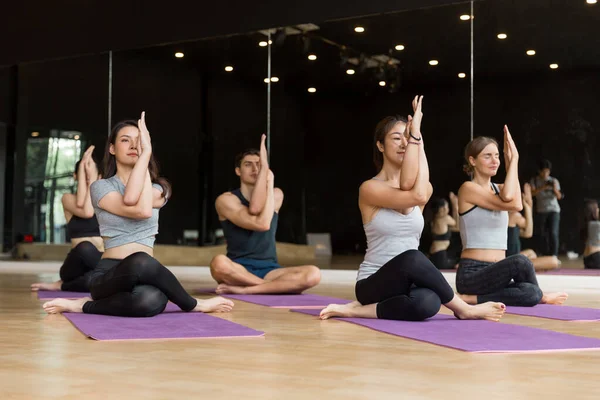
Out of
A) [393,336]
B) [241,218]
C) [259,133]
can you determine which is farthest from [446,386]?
[259,133]

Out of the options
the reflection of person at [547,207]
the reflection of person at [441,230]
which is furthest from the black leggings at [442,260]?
the reflection of person at [547,207]

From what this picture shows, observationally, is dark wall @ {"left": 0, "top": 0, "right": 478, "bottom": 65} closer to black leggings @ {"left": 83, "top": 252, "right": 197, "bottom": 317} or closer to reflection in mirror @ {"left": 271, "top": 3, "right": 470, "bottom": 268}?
reflection in mirror @ {"left": 271, "top": 3, "right": 470, "bottom": 268}

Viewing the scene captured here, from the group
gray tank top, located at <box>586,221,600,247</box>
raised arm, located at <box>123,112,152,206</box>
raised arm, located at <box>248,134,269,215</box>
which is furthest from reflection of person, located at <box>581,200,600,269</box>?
raised arm, located at <box>123,112,152,206</box>

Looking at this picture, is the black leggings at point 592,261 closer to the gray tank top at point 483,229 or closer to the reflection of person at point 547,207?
the reflection of person at point 547,207

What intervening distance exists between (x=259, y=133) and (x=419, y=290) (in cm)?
468

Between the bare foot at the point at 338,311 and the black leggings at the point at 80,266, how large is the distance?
6.75ft

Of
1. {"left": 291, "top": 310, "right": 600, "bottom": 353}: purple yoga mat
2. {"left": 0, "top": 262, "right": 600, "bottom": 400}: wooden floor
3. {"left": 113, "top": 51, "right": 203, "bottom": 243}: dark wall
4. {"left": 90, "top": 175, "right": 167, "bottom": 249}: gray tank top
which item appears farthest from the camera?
{"left": 113, "top": 51, "right": 203, "bottom": 243}: dark wall

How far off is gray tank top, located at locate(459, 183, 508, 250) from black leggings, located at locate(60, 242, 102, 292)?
7.46 ft

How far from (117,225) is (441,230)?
3.78 metres

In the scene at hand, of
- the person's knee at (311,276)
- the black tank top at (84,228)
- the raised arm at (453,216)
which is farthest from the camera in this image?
the raised arm at (453,216)

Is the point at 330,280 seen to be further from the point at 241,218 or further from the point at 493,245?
the point at 493,245

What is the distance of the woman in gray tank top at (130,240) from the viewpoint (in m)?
3.41

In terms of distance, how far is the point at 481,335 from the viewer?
2.84 metres

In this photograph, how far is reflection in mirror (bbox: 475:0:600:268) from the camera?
633cm
